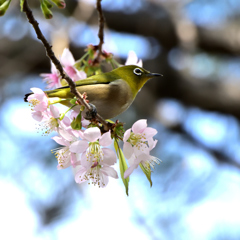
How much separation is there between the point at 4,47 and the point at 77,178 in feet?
10.8

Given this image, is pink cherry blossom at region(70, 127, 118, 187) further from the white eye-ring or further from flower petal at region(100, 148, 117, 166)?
the white eye-ring

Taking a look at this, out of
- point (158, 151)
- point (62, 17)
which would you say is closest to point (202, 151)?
point (158, 151)

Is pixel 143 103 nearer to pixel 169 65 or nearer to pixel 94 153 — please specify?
pixel 169 65

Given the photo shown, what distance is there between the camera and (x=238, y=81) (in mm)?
3750

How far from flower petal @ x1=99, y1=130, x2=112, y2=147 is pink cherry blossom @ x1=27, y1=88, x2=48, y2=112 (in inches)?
10.9

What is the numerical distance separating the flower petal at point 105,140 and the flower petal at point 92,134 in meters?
0.02

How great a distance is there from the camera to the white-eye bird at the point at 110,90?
1446 millimetres

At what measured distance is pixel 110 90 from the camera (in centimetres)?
154

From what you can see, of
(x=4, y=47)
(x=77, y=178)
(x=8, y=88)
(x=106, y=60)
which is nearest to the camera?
(x=77, y=178)

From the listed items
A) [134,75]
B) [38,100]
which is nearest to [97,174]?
[38,100]

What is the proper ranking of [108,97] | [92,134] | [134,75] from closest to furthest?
[92,134] < [108,97] < [134,75]

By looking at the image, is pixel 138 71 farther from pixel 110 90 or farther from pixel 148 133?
pixel 148 133

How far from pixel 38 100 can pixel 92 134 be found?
27cm

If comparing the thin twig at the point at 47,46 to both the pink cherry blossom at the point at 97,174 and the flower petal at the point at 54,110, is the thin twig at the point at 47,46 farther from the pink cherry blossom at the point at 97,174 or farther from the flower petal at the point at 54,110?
the pink cherry blossom at the point at 97,174
